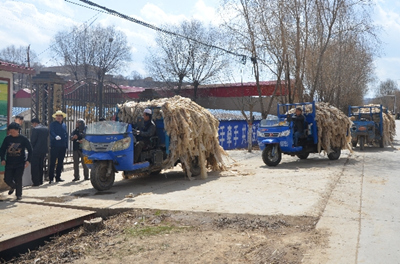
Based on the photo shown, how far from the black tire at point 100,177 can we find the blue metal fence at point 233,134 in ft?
38.2

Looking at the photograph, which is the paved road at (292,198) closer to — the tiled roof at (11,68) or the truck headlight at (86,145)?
the truck headlight at (86,145)

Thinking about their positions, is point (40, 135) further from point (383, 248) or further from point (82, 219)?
point (383, 248)

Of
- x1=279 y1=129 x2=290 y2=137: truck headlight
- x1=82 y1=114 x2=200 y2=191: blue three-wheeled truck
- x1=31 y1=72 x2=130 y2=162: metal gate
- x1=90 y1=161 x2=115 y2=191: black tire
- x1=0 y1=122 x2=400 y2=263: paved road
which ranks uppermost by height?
x1=31 y1=72 x2=130 y2=162: metal gate

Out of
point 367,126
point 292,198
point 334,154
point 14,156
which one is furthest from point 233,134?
point 14,156

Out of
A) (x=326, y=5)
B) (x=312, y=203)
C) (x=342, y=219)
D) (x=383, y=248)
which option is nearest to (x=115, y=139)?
(x=312, y=203)

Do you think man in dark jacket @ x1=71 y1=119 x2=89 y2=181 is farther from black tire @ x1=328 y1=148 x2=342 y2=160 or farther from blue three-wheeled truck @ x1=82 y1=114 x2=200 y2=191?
black tire @ x1=328 y1=148 x2=342 y2=160

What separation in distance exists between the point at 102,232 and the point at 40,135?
499 centimetres

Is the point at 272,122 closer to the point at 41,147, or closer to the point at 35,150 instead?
the point at 41,147

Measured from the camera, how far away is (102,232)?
6.32 metres

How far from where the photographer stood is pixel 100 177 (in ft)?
30.6

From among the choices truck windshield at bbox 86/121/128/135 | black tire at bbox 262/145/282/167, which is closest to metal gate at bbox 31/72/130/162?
truck windshield at bbox 86/121/128/135

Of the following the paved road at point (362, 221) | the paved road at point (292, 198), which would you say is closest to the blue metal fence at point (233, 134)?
the paved road at point (292, 198)

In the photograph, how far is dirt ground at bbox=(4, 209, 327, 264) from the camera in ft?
16.8

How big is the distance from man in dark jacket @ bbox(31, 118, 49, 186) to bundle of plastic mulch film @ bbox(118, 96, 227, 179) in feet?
6.92
